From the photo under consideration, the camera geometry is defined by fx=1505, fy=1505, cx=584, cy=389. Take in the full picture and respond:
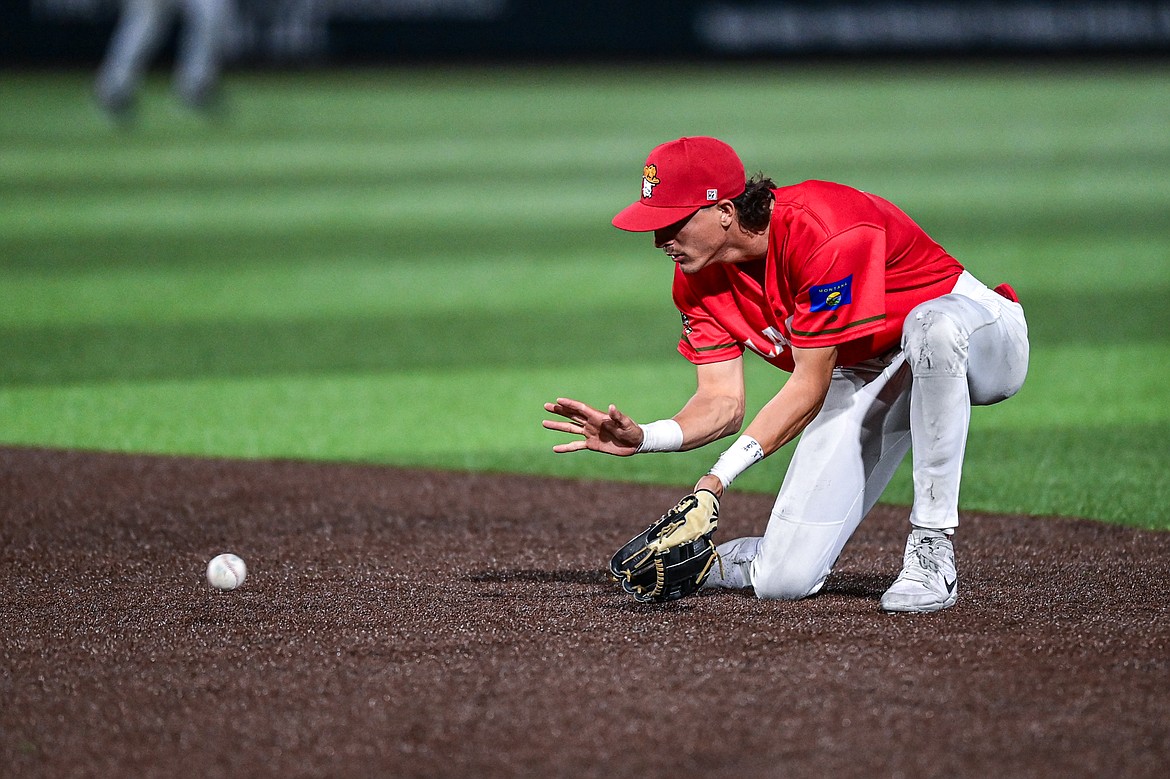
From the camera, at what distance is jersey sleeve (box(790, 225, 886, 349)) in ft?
14.2

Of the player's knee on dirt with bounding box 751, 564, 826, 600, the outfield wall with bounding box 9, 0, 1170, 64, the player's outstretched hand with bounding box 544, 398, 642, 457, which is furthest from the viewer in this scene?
the outfield wall with bounding box 9, 0, 1170, 64

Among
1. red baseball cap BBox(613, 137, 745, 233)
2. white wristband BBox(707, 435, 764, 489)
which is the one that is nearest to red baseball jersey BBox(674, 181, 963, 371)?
red baseball cap BBox(613, 137, 745, 233)

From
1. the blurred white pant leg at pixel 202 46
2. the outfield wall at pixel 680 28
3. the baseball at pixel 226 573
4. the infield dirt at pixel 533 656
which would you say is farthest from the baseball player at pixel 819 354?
the outfield wall at pixel 680 28

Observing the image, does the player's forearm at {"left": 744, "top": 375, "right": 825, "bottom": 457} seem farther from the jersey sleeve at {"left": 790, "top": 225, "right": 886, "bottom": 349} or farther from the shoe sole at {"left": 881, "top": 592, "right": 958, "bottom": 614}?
Result: the shoe sole at {"left": 881, "top": 592, "right": 958, "bottom": 614}

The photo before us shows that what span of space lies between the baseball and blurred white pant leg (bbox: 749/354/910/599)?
5.50 ft

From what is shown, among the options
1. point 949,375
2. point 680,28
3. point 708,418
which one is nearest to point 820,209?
point 949,375

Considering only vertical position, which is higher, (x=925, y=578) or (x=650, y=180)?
(x=650, y=180)

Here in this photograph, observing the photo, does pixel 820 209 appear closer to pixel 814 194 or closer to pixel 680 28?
pixel 814 194

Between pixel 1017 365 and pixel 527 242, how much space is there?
9.35 meters

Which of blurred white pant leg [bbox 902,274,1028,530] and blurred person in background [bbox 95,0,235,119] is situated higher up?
blurred white pant leg [bbox 902,274,1028,530]

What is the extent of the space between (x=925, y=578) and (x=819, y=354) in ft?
2.46

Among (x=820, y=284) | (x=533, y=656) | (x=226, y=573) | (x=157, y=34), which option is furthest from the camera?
(x=157, y=34)

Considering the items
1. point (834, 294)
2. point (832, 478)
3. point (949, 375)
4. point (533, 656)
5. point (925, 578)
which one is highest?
point (834, 294)

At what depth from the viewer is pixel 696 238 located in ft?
14.5
